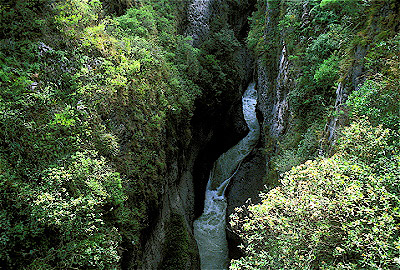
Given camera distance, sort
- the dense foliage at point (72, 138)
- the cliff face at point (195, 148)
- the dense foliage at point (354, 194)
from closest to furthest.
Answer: the dense foliage at point (354, 194) → the dense foliage at point (72, 138) → the cliff face at point (195, 148)

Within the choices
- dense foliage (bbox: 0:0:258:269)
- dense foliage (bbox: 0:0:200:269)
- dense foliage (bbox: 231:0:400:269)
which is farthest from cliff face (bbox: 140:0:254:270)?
dense foliage (bbox: 231:0:400:269)

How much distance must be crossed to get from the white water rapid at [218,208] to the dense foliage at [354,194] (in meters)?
10.7

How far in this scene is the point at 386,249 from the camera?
3.10 metres

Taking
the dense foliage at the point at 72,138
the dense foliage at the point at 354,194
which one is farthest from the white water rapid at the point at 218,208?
the dense foliage at the point at 354,194

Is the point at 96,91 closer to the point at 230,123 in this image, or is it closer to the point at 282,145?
the point at 282,145

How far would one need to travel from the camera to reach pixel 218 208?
17.0 m

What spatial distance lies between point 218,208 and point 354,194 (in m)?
14.0

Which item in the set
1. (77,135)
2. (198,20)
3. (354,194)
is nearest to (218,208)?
(77,135)

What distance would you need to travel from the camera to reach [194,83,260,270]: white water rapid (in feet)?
47.9

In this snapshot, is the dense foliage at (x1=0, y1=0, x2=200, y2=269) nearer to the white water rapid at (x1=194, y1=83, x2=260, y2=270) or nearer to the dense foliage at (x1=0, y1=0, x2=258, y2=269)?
the dense foliage at (x1=0, y1=0, x2=258, y2=269)

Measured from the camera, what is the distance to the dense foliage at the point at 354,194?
3423mm

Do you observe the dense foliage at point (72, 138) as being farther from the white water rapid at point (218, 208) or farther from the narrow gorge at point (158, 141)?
the white water rapid at point (218, 208)

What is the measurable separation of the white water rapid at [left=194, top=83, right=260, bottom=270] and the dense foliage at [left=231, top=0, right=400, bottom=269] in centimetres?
1070

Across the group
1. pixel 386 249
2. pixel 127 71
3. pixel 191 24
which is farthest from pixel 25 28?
pixel 191 24
